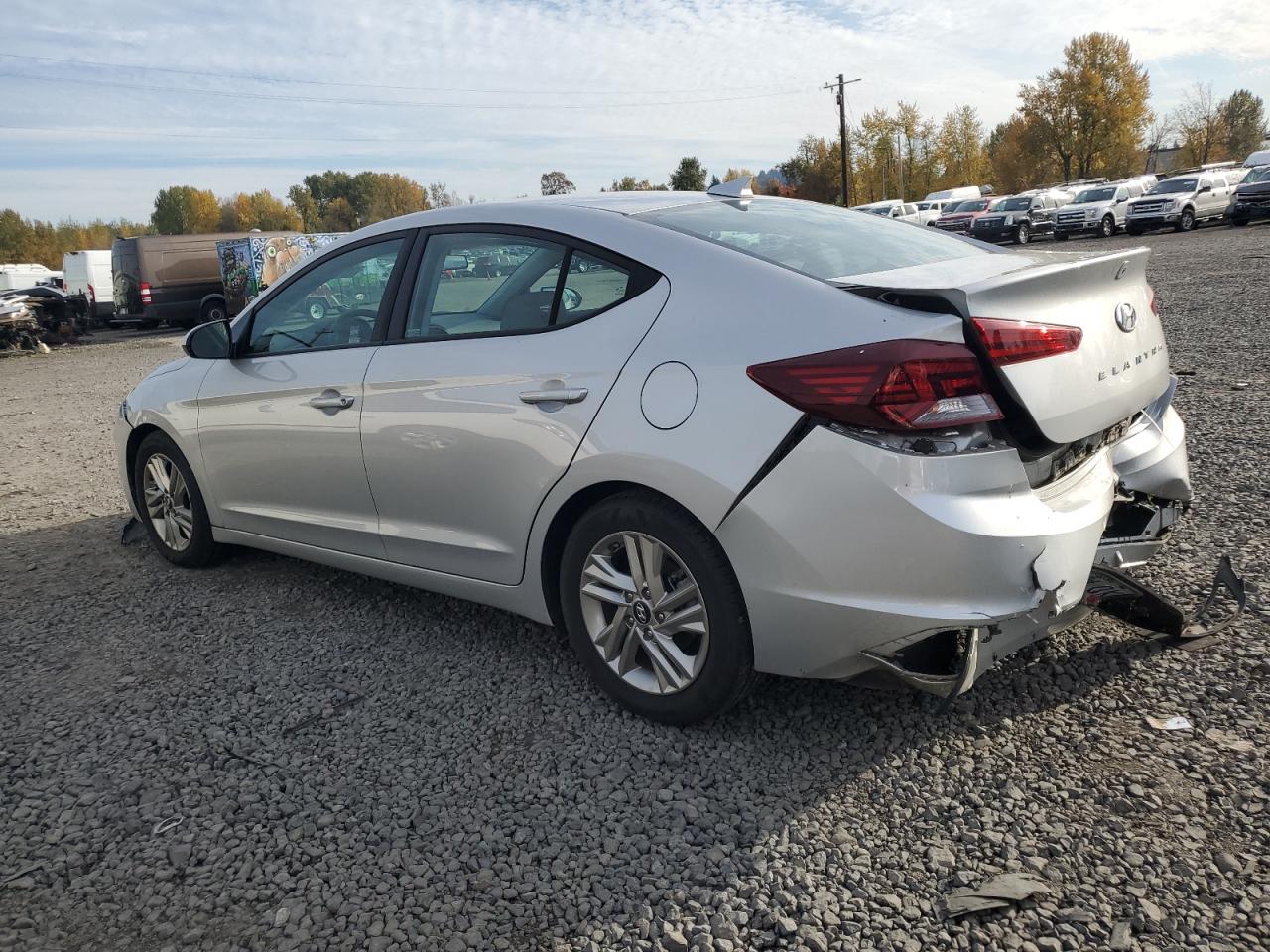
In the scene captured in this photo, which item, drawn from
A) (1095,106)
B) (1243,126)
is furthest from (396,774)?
(1243,126)

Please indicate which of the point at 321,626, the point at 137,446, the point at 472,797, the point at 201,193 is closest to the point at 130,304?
the point at 137,446

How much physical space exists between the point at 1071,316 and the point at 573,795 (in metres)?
1.90

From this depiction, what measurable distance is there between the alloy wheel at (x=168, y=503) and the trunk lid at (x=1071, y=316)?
355 centimetres

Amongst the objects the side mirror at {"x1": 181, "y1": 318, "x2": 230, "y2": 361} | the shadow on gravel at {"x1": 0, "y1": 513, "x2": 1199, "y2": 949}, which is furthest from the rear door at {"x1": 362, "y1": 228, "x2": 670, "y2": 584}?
the side mirror at {"x1": 181, "y1": 318, "x2": 230, "y2": 361}

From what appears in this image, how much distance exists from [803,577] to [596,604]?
800 mm

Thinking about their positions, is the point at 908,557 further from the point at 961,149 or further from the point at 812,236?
the point at 961,149

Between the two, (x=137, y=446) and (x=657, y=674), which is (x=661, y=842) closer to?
(x=657, y=674)

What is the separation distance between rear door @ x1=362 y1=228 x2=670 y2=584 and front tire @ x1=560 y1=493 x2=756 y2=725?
0.25 meters

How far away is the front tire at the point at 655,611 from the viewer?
9.11 feet

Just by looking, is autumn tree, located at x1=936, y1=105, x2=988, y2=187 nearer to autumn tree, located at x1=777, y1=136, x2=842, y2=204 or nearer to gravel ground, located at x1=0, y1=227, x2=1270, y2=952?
autumn tree, located at x1=777, y1=136, x2=842, y2=204

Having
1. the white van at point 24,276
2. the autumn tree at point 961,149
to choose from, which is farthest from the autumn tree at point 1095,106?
the white van at point 24,276

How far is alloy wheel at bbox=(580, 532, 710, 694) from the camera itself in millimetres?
2893

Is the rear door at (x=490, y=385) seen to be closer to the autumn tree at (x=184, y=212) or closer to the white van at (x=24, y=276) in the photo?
the white van at (x=24, y=276)

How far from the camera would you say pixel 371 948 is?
223 cm
